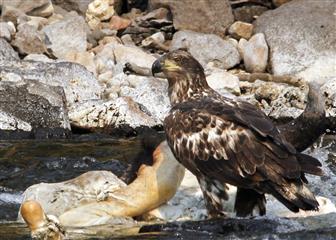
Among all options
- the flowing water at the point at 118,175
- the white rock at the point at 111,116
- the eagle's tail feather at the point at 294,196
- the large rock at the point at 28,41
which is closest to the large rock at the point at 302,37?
the large rock at the point at 28,41

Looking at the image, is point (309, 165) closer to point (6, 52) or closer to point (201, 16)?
point (6, 52)

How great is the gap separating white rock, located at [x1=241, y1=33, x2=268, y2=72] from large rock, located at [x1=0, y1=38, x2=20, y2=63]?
4.31m

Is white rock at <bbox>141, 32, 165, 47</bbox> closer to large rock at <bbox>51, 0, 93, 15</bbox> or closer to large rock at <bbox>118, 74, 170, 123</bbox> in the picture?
large rock at <bbox>51, 0, 93, 15</bbox>

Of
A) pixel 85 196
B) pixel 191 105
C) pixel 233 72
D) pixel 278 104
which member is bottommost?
pixel 233 72

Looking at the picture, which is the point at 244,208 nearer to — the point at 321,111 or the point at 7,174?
the point at 321,111

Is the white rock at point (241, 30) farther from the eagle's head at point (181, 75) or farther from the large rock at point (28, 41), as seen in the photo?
the eagle's head at point (181, 75)

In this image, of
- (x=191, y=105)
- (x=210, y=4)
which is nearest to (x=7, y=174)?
(x=191, y=105)

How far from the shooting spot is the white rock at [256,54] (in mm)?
19047

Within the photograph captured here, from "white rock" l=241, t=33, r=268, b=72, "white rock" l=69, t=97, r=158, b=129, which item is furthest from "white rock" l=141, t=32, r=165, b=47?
"white rock" l=69, t=97, r=158, b=129

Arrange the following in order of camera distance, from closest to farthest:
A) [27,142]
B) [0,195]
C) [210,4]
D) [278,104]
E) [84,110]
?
[0,195] < [27,142] < [84,110] < [278,104] < [210,4]

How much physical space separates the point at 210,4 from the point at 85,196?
1306cm

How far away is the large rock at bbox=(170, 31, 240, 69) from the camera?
63.5ft

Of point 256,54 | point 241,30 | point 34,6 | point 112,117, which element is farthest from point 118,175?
point 34,6

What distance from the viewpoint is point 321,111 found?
8539mm
